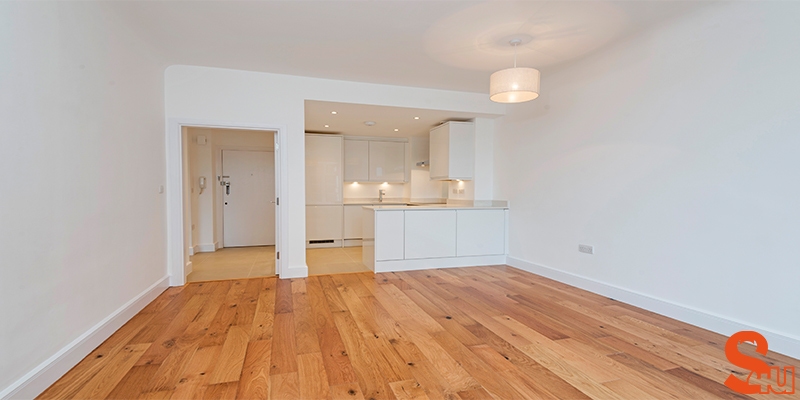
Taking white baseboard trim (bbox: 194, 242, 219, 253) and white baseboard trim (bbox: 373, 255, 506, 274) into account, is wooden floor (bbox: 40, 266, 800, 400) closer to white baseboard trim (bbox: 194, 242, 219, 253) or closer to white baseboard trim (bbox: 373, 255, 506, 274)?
white baseboard trim (bbox: 373, 255, 506, 274)

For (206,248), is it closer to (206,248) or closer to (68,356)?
(206,248)

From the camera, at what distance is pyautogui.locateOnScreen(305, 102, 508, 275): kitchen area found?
4.68 metres

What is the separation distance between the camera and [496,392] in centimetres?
181

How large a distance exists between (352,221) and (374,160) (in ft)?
4.31

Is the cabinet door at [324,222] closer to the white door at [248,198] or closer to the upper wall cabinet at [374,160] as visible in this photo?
the upper wall cabinet at [374,160]

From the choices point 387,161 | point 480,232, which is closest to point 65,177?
point 480,232

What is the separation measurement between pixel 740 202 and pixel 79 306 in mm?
4547

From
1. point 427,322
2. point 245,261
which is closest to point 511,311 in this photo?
point 427,322

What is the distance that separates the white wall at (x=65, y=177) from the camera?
1.66m

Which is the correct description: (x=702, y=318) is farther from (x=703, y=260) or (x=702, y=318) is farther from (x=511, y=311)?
(x=511, y=311)

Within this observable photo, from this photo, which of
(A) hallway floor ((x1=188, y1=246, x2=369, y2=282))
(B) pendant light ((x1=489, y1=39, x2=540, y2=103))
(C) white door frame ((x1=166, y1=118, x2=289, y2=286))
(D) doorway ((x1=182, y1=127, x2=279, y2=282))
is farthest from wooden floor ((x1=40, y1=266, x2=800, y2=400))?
(D) doorway ((x1=182, y1=127, x2=279, y2=282))

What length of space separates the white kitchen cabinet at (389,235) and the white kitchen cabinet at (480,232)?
870 millimetres

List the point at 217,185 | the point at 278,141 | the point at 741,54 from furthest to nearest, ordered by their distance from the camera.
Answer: the point at 217,185, the point at 278,141, the point at 741,54

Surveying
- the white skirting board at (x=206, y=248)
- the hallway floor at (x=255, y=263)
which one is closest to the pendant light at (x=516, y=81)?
the hallway floor at (x=255, y=263)
